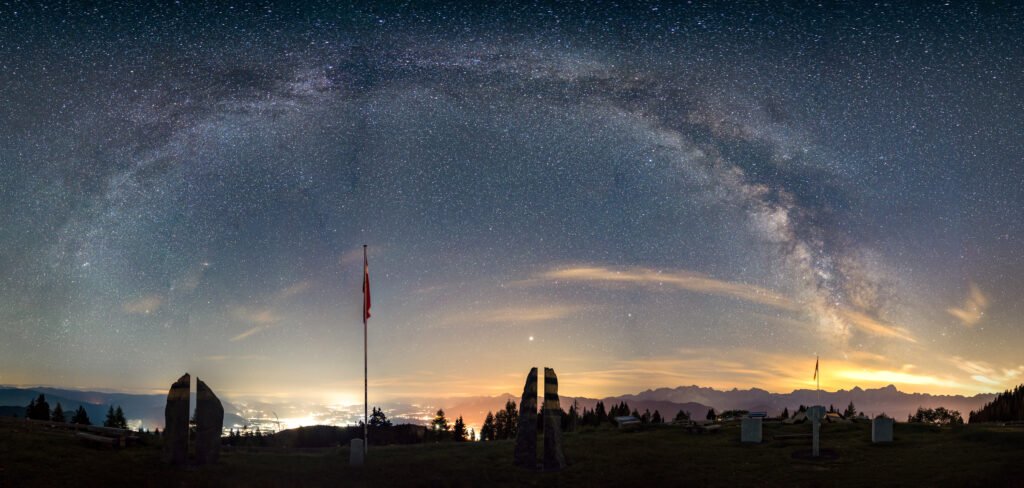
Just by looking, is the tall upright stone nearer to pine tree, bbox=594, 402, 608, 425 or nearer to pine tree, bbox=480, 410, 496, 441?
pine tree, bbox=594, 402, 608, 425

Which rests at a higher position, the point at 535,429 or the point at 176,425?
the point at 176,425

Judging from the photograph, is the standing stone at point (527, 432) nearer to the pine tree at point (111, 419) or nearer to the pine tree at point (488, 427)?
the pine tree at point (488, 427)

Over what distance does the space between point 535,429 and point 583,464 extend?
2.94 metres

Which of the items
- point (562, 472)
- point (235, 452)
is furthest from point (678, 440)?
point (235, 452)

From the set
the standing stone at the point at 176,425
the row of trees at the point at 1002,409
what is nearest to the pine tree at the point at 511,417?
the row of trees at the point at 1002,409

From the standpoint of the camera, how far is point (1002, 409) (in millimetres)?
75188

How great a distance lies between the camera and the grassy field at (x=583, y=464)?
96.9ft

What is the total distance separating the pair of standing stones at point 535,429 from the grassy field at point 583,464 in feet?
2.65

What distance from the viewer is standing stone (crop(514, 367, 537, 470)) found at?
1414 inches

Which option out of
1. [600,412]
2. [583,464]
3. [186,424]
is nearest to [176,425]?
[186,424]

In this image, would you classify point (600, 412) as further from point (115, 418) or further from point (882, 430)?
point (115, 418)

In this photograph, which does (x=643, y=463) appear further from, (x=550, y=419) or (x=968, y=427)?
(x=968, y=427)

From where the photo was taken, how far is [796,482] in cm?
3212

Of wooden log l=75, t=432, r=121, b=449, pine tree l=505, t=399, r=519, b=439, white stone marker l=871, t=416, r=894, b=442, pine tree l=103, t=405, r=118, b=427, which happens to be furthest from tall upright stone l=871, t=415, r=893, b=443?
pine tree l=103, t=405, r=118, b=427
